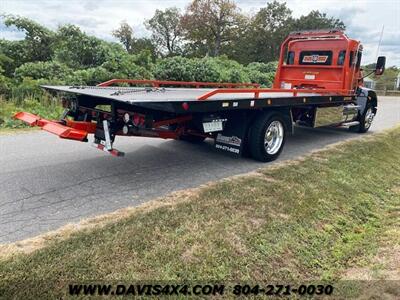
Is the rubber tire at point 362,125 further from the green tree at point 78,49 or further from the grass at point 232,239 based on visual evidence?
the green tree at point 78,49

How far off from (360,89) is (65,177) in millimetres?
7943

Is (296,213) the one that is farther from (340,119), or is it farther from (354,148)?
(340,119)

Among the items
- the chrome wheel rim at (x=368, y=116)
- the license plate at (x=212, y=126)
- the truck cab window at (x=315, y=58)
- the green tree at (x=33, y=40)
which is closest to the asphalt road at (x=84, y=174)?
the license plate at (x=212, y=126)

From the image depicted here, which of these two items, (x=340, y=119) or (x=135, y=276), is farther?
(x=340, y=119)

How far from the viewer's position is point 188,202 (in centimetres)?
404

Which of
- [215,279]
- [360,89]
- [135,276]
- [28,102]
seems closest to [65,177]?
[135,276]

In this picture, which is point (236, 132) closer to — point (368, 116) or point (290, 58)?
point (290, 58)

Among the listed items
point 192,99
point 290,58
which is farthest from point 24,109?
point 290,58

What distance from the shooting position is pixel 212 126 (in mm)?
5184

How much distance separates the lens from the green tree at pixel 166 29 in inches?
2016

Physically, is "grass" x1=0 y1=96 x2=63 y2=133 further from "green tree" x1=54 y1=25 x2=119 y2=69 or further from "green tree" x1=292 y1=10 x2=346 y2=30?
"green tree" x1=292 y1=10 x2=346 y2=30

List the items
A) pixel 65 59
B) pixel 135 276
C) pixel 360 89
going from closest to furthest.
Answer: pixel 135 276, pixel 360 89, pixel 65 59

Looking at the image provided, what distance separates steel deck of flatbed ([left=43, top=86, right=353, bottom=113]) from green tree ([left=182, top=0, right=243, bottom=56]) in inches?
1589

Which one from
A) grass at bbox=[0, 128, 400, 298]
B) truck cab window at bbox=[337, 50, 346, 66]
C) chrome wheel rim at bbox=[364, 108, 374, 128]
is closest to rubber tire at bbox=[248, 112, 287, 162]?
grass at bbox=[0, 128, 400, 298]
